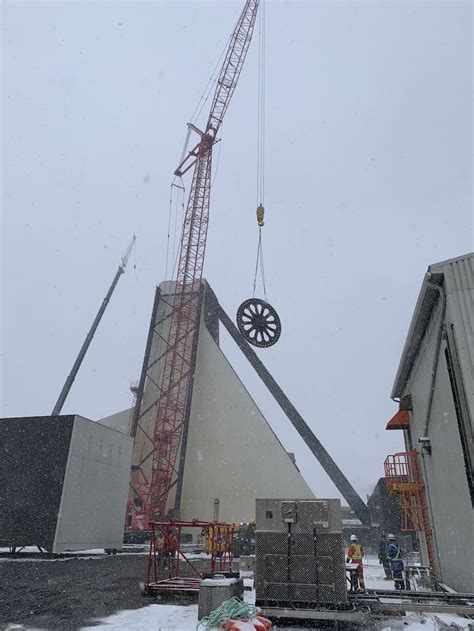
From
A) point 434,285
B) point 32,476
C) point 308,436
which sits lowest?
point 32,476

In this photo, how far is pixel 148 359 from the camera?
44.4m

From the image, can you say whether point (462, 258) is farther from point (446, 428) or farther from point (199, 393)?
point (199, 393)

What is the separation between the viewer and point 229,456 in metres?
40.3

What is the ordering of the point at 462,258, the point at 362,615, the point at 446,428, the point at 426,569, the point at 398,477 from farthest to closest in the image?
the point at 398,477 → the point at 426,569 → the point at 446,428 → the point at 462,258 → the point at 362,615

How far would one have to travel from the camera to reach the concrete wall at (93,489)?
19.9 m

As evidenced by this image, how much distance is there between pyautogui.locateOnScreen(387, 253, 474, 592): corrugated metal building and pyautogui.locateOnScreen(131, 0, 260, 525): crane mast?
25.4m

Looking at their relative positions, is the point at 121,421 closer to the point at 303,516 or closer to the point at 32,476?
the point at 32,476

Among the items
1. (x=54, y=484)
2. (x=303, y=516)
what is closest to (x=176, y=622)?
(x=303, y=516)

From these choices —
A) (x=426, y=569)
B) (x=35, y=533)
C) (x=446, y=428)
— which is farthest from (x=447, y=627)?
(x=35, y=533)

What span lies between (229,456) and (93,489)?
19.7 m

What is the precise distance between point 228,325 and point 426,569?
32.0m

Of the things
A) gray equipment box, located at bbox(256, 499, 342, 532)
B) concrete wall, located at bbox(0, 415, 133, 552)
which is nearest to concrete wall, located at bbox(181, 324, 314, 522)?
concrete wall, located at bbox(0, 415, 133, 552)

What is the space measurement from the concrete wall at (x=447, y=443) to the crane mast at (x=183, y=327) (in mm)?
26097

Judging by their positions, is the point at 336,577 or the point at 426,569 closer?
the point at 336,577
